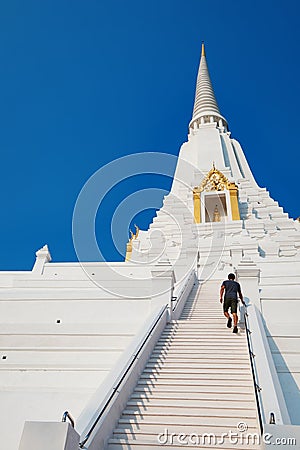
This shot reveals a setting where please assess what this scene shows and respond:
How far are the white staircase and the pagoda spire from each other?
38094 millimetres

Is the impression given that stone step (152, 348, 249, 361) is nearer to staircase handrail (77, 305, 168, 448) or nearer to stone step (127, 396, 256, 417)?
staircase handrail (77, 305, 168, 448)

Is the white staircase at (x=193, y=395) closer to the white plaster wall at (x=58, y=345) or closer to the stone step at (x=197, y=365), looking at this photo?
the stone step at (x=197, y=365)

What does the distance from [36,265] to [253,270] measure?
34.2 ft

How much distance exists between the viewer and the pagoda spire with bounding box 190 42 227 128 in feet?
143

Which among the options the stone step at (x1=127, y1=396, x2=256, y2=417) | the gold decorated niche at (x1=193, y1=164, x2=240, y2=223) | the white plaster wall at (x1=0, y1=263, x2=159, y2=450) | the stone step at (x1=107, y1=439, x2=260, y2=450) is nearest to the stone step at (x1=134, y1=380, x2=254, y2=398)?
the stone step at (x1=127, y1=396, x2=256, y2=417)

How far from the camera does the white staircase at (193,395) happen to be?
188 inches

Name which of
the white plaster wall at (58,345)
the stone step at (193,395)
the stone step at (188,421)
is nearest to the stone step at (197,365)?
the stone step at (193,395)

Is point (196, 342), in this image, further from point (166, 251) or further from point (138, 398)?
point (166, 251)

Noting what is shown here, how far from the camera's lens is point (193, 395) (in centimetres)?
581

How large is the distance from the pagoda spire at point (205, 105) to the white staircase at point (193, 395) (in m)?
38.1

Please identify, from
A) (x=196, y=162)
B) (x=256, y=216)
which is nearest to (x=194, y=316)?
(x=256, y=216)

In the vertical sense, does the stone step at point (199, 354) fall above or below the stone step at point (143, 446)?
above

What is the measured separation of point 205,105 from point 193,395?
43.4 metres

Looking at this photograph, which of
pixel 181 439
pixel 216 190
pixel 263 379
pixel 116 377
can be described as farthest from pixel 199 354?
pixel 216 190
